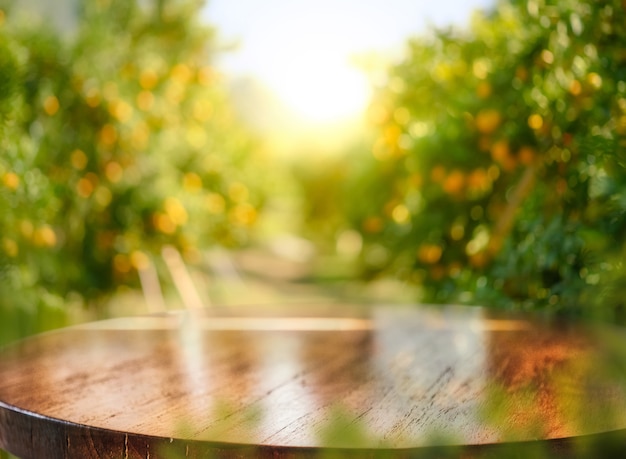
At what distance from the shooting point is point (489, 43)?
2586 millimetres

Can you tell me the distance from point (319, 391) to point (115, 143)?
9.29ft

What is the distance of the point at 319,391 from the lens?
3.36 ft

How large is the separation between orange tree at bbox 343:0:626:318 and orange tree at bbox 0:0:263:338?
1168 mm

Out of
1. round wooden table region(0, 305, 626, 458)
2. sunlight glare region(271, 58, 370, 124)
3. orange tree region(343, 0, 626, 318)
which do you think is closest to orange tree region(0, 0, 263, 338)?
orange tree region(343, 0, 626, 318)

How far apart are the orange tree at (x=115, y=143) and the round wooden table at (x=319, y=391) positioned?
1.64 metres

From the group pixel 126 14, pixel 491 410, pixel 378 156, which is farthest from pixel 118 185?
pixel 491 410

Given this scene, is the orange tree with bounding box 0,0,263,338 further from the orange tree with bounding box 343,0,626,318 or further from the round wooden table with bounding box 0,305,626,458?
the round wooden table with bounding box 0,305,626,458

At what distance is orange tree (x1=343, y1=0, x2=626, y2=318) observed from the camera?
1.83 metres

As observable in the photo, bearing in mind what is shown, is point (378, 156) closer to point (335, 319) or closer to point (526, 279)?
point (526, 279)

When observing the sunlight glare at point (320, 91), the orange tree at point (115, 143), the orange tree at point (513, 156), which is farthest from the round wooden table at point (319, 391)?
the sunlight glare at point (320, 91)

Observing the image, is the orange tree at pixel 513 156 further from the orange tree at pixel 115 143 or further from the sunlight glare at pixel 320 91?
the sunlight glare at pixel 320 91

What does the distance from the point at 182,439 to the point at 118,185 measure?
304cm

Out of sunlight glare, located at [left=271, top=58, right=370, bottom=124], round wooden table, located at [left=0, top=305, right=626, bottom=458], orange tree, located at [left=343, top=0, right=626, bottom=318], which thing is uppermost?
sunlight glare, located at [left=271, top=58, right=370, bottom=124]

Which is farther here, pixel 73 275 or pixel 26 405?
pixel 73 275
